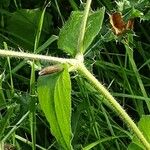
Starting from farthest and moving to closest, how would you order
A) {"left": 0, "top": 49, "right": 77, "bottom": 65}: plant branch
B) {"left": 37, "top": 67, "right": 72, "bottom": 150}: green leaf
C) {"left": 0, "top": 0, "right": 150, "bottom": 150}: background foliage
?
{"left": 0, "top": 0, "right": 150, "bottom": 150}: background foliage < {"left": 37, "top": 67, "right": 72, "bottom": 150}: green leaf < {"left": 0, "top": 49, "right": 77, "bottom": 65}: plant branch

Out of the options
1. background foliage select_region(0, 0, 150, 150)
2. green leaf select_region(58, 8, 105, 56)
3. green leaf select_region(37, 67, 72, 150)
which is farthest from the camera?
background foliage select_region(0, 0, 150, 150)

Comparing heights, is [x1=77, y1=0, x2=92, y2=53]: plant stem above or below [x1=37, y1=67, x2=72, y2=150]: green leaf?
above

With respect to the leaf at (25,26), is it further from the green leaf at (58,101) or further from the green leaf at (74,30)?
the green leaf at (58,101)

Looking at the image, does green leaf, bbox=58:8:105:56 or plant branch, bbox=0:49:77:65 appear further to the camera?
green leaf, bbox=58:8:105:56

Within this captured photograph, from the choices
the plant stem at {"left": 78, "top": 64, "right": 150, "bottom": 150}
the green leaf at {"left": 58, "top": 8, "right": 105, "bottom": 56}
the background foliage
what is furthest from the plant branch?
the background foliage

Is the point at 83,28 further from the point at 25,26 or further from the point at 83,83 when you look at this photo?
the point at 25,26

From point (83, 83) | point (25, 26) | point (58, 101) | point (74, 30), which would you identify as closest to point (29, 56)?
point (58, 101)

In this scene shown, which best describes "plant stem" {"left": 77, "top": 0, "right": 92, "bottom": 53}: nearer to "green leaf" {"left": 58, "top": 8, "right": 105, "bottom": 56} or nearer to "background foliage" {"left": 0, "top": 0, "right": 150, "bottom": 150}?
"green leaf" {"left": 58, "top": 8, "right": 105, "bottom": 56}
